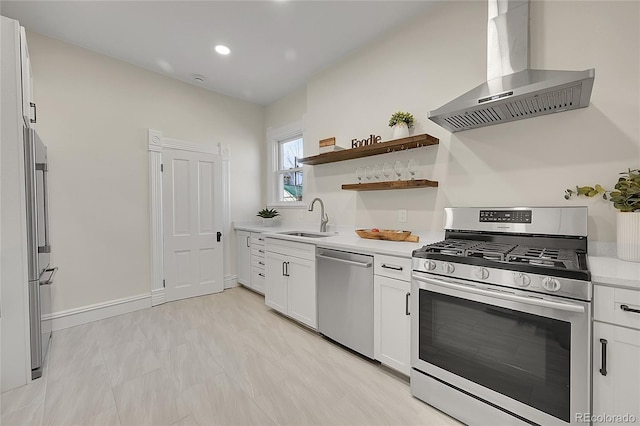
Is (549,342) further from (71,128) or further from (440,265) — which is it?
(71,128)

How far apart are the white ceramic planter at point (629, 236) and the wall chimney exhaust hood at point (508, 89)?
728 millimetres

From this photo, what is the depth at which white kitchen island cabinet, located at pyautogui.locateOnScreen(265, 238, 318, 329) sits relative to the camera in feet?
8.39

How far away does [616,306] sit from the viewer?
1176 millimetres

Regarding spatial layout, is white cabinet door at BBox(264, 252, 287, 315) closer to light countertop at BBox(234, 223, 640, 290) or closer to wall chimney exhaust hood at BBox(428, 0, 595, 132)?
light countertop at BBox(234, 223, 640, 290)

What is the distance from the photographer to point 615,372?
→ 1.18m

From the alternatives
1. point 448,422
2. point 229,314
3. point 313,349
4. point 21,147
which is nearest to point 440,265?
point 448,422

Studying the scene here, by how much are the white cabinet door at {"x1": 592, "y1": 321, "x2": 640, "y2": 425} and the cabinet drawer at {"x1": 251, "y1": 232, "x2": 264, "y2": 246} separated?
3.13m

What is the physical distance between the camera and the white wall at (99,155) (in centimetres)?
278

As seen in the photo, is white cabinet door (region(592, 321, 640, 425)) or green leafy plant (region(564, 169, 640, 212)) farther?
green leafy plant (region(564, 169, 640, 212))

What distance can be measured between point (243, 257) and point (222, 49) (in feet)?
8.82

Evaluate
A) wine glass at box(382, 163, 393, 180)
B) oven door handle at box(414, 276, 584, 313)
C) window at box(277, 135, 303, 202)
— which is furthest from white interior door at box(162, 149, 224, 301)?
oven door handle at box(414, 276, 584, 313)

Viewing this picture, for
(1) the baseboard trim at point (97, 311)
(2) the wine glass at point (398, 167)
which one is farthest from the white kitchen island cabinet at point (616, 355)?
(1) the baseboard trim at point (97, 311)

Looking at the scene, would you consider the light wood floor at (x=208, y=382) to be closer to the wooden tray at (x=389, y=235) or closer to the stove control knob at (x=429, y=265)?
the stove control knob at (x=429, y=265)

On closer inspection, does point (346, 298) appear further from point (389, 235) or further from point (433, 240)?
point (433, 240)
